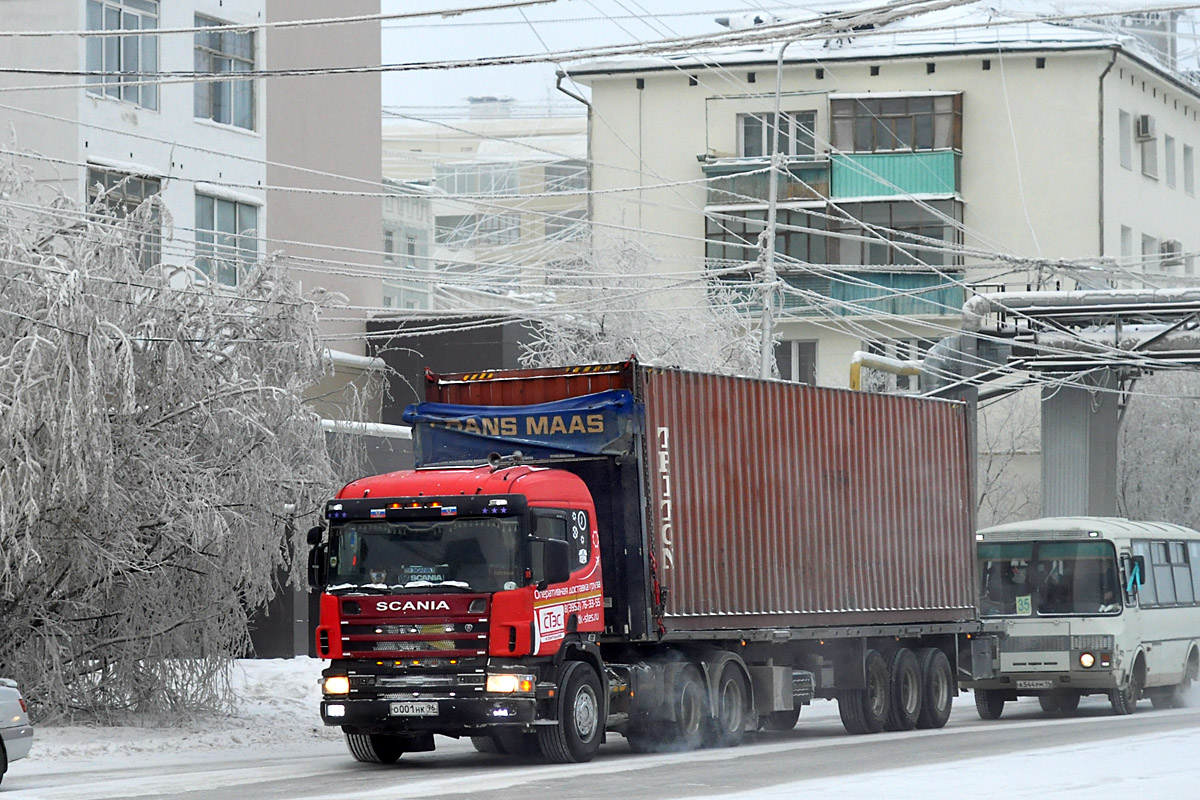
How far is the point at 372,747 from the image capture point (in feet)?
58.0

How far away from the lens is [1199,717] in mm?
23797

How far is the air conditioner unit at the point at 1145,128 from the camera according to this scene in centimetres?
5534

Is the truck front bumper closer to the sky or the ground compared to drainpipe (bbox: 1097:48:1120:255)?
closer to the ground

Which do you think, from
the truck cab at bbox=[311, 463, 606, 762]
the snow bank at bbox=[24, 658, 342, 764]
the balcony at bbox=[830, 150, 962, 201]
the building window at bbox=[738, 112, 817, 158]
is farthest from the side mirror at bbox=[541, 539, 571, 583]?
the building window at bbox=[738, 112, 817, 158]

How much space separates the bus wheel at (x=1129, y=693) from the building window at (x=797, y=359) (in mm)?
30121

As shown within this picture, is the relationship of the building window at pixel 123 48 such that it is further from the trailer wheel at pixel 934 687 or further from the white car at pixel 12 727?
the white car at pixel 12 727

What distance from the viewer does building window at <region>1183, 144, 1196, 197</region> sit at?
60.2 meters

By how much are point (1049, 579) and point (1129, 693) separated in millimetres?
1897

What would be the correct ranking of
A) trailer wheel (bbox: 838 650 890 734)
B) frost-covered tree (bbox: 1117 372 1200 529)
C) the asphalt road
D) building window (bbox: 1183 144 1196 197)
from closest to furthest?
the asphalt road < trailer wheel (bbox: 838 650 890 734) < frost-covered tree (bbox: 1117 372 1200 529) < building window (bbox: 1183 144 1196 197)

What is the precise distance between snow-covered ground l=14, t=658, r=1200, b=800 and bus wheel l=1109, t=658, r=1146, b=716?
122cm

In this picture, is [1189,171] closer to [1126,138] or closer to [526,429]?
[1126,138]

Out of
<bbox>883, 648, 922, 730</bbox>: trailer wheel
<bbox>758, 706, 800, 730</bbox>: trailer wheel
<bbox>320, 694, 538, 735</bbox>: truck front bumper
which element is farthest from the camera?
<bbox>883, 648, 922, 730</bbox>: trailer wheel

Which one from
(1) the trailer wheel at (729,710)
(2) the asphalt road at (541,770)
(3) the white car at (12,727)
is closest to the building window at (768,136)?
(2) the asphalt road at (541,770)

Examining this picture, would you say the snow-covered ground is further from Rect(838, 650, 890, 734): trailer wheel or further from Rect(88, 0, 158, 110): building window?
Rect(88, 0, 158, 110): building window
